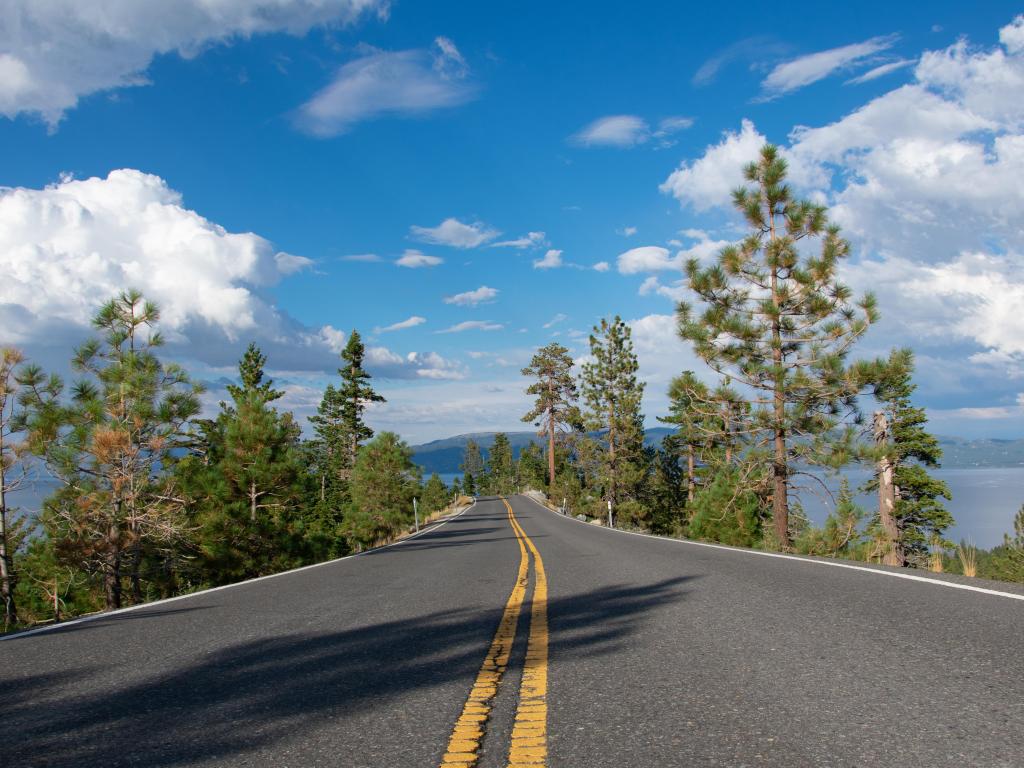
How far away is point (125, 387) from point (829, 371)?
1585 centimetres

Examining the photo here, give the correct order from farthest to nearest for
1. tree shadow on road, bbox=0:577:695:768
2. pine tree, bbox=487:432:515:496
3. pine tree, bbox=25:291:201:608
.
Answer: pine tree, bbox=487:432:515:496 < pine tree, bbox=25:291:201:608 < tree shadow on road, bbox=0:577:695:768

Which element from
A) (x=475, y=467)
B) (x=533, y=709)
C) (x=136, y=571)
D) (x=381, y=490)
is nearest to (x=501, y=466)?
(x=475, y=467)

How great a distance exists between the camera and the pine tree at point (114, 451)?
12.9 m

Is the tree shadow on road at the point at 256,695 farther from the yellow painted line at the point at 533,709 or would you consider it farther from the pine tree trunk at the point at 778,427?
the pine tree trunk at the point at 778,427

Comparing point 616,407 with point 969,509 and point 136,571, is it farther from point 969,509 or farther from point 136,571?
point 969,509

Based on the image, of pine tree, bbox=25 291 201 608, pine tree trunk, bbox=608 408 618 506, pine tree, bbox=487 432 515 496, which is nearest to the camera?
pine tree, bbox=25 291 201 608

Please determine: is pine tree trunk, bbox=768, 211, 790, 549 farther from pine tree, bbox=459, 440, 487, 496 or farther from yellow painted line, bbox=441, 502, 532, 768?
pine tree, bbox=459, 440, 487, 496

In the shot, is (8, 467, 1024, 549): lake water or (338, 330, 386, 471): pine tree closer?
(8, 467, 1024, 549): lake water

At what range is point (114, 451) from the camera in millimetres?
12922

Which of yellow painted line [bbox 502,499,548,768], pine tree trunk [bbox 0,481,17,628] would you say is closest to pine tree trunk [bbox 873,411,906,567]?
yellow painted line [bbox 502,499,548,768]

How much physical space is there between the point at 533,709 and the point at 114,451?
12.8 metres

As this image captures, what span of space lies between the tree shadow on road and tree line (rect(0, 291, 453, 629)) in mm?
10187

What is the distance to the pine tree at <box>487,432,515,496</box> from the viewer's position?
130462 millimetres

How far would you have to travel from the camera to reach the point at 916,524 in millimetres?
28141
